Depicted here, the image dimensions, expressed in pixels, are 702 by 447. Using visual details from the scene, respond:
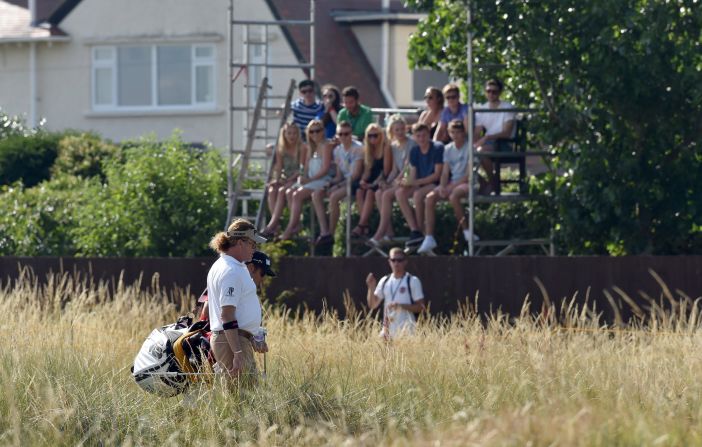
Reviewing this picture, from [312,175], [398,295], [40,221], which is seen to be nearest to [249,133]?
[312,175]

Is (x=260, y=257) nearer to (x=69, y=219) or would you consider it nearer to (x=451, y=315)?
(x=451, y=315)

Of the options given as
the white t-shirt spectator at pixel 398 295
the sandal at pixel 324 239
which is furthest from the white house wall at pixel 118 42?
the white t-shirt spectator at pixel 398 295

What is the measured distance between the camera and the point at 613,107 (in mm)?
18156

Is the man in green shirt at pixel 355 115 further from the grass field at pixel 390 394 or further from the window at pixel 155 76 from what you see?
the window at pixel 155 76

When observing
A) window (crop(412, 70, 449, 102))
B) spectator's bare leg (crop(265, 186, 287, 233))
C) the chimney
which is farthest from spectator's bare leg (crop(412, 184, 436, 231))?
the chimney

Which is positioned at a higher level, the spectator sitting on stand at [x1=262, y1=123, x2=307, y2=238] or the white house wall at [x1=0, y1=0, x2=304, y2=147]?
the white house wall at [x1=0, y1=0, x2=304, y2=147]

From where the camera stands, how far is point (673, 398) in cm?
977

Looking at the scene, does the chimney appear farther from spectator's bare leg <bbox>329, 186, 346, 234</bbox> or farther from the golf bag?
the golf bag

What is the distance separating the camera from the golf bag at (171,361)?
35.1ft

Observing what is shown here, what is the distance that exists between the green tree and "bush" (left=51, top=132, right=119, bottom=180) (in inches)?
383

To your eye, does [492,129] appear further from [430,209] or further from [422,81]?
[422,81]

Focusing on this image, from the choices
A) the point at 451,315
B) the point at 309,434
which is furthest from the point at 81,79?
the point at 309,434

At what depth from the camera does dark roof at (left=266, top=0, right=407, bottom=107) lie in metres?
33.8

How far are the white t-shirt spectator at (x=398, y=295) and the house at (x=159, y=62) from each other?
19.0m
